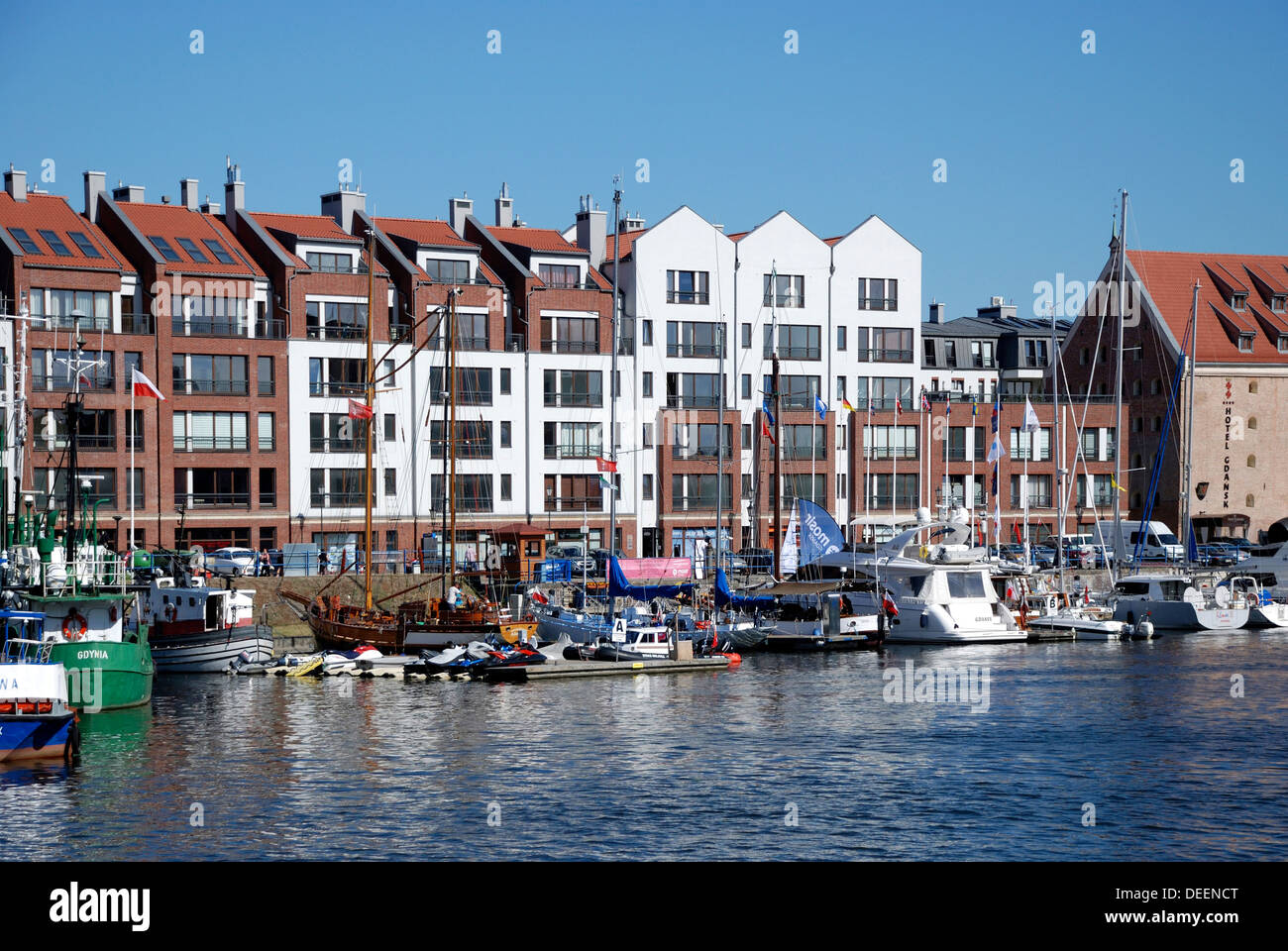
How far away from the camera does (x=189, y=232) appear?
84.6 metres

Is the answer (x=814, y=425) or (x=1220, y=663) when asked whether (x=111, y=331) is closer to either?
(x=814, y=425)

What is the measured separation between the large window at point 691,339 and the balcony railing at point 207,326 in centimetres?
2609

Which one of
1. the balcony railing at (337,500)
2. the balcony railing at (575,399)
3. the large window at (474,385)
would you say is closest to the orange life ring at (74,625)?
the balcony railing at (337,500)

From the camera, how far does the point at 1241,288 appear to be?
361 ft

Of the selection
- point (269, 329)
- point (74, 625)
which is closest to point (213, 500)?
point (269, 329)

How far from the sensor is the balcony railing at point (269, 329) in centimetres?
8338

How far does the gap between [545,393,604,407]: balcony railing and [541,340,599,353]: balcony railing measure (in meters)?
2.64

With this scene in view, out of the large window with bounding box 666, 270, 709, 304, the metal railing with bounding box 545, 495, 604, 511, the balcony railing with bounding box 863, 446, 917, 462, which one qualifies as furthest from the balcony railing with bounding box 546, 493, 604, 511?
the balcony railing with bounding box 863, 446, 917, 462

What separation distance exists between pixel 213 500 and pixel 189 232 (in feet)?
50.3

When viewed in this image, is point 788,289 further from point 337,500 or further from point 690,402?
point 337,500

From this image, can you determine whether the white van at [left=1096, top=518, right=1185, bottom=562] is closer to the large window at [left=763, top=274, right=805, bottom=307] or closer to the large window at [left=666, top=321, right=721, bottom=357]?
the large window at [left=763, top=274, right=805, bottom=307]

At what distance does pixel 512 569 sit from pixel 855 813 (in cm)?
5005

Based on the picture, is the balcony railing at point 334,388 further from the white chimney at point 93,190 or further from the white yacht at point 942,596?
the white yacht at point 942,596

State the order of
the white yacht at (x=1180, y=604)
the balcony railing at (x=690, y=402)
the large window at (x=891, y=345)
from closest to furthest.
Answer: the white yacht at (x=1180, y=604), the balcony railing at (x=690, y=402), the large window at (x=891, y=345)
